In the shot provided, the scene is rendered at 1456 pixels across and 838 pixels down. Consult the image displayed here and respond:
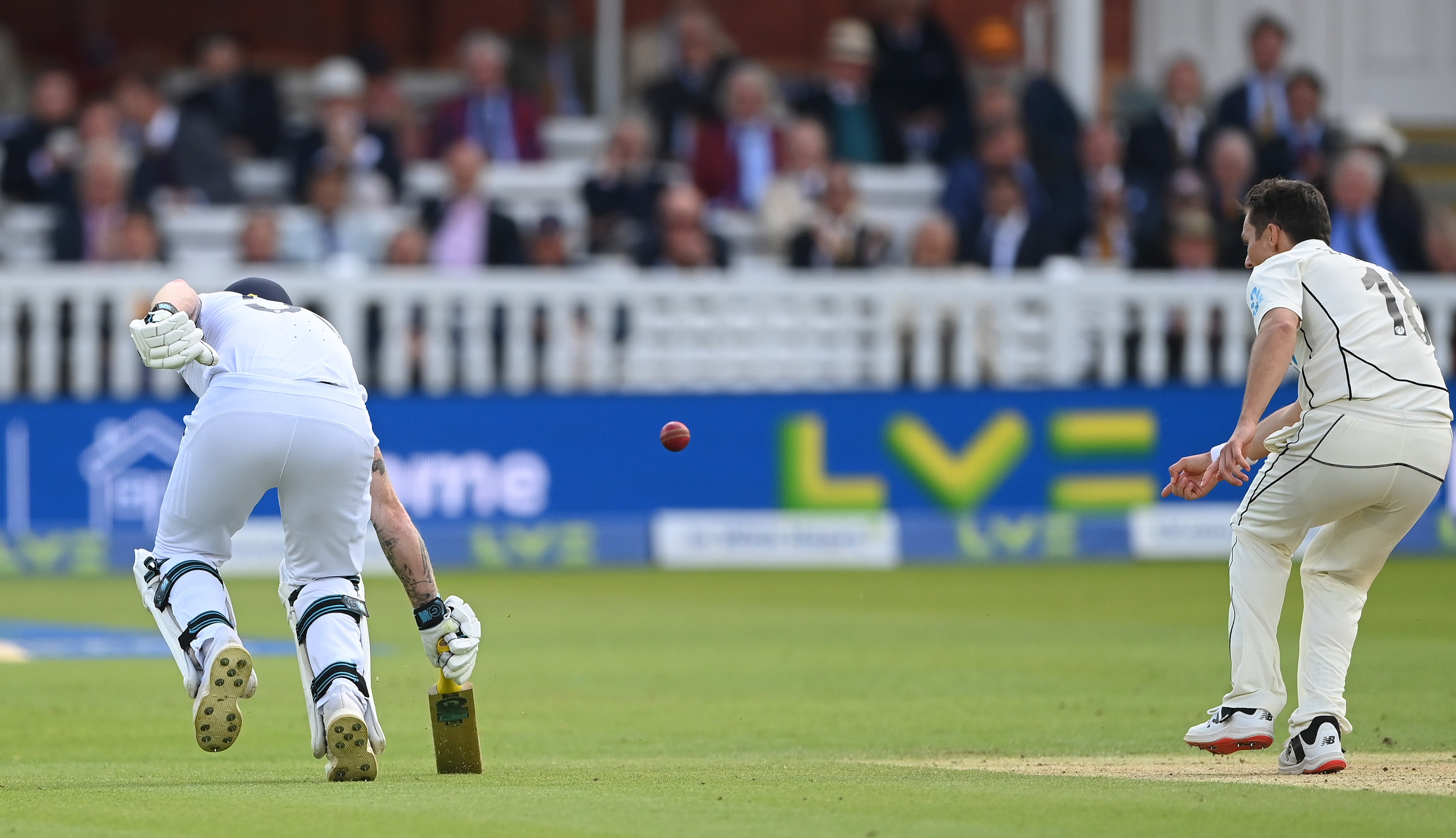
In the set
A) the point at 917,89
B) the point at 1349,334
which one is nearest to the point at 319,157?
the point at 917,89

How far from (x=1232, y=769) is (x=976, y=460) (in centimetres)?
914

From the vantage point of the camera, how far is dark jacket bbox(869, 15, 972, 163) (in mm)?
19250

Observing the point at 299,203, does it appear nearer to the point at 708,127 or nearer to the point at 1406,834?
the point at 708,127

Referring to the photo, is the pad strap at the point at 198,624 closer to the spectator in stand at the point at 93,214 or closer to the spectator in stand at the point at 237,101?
the spectator in stand at the point at 93,214

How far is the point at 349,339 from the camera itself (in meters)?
16.2

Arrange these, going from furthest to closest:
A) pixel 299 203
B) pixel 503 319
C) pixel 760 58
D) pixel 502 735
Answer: pixel 760 58 → pixel 299 203 → pixel 503 319 → pixel 502 735

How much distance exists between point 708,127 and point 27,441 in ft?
20.0

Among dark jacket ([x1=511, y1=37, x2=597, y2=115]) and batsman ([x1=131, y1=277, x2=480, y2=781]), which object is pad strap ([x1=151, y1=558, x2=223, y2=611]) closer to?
batsman ([x1=131, y1=277, x2=480, y2=781])

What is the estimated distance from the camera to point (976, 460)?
54.9ft

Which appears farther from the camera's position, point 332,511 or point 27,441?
point 27,441

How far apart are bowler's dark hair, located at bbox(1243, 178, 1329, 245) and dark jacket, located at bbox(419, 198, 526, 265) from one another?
33.2 ft

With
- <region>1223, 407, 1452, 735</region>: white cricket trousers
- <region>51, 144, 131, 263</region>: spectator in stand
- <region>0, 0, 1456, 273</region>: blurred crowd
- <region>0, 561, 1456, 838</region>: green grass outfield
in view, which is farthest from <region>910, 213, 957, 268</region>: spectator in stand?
<region>1223, 407, 1452, 735</region>: white cricket trousers

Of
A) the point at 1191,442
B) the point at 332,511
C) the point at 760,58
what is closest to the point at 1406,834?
the point at 332,511

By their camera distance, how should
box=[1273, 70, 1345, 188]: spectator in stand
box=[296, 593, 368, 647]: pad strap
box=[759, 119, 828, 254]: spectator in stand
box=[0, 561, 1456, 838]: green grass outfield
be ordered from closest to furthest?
box=[0, 561, 1456, 838]: green grass outfield, box=[296, 593, 368, 647]: pad strap, box=[759, 119, 828, 254]: spectator in stand, box=[1273, 70, 1345, 188]: spectator in stand
